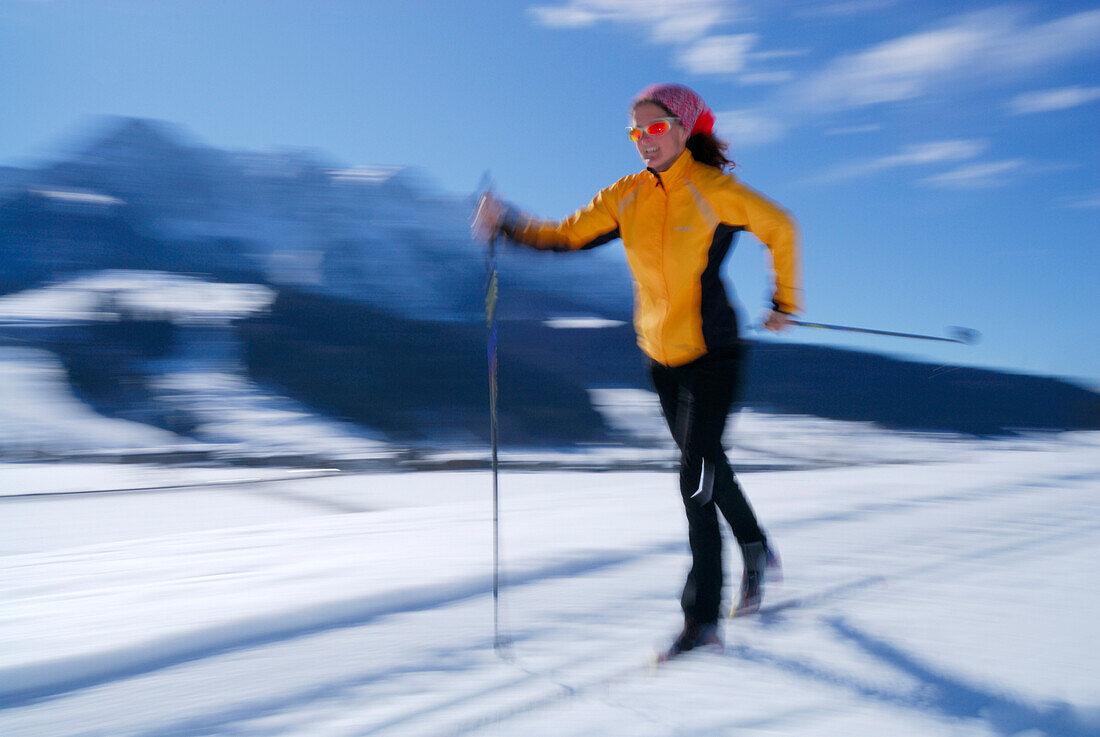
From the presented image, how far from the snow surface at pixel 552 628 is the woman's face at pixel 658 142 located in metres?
1.03

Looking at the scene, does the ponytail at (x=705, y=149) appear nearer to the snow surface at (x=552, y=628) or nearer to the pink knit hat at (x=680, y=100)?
the pink knit hat at (x=680, y=100)

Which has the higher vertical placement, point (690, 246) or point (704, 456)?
point (690, 246)

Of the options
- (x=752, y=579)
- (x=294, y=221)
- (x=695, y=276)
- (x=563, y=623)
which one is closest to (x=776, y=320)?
(x=695, y=276)

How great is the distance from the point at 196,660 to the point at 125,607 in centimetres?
56

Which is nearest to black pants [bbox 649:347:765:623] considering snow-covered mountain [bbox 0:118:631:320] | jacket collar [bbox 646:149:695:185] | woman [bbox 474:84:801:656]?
woman [bbox 474:84:801:656]

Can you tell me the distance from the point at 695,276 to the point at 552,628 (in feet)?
2.76

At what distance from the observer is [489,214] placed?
1.95m

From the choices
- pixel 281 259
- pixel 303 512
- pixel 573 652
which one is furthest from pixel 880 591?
pixel 281 259

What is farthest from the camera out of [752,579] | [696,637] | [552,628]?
[752,579]

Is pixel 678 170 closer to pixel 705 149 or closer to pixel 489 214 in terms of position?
pixel 705 149

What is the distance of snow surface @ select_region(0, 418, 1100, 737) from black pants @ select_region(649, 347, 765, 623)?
0.13 meters

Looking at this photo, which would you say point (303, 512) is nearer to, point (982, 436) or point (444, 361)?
point (982, 436)

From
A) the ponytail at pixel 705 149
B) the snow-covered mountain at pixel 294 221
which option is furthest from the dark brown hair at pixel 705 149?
the snow-covered mountain at pixel 294 221

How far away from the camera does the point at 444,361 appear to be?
36.8 metres
